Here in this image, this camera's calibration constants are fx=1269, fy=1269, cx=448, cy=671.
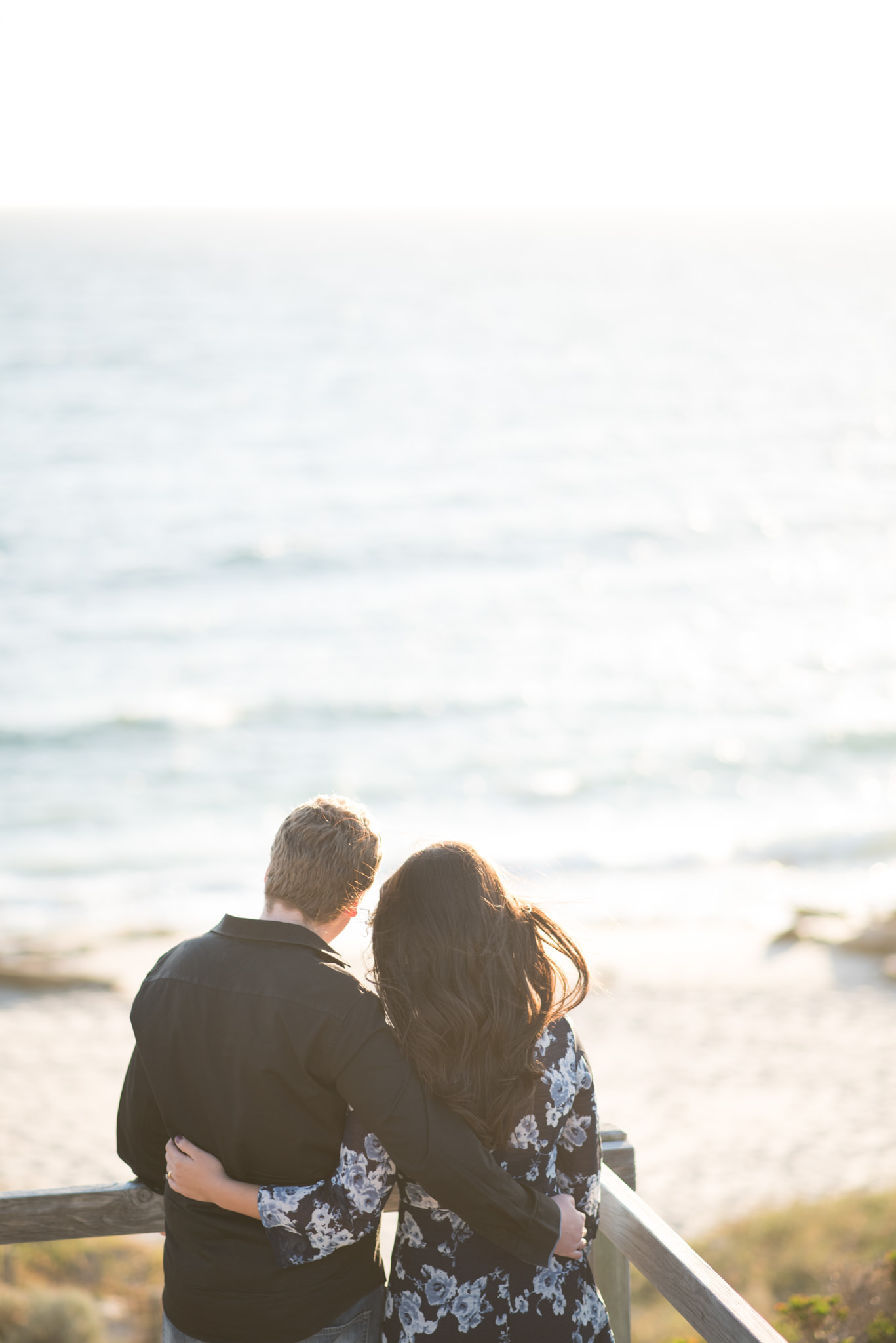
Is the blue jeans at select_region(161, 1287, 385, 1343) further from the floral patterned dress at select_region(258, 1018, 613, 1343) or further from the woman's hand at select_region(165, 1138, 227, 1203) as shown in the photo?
the woman's hand at select_region(165, 1138, 227, 1203)

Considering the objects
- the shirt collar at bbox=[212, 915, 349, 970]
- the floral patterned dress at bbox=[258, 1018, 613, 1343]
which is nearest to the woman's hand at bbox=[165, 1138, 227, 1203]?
the floral patterned dress at bbox=[258, 1018, 613, 1343]

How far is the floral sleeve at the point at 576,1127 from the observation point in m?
2.32

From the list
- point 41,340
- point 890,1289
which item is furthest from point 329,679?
point 41,340

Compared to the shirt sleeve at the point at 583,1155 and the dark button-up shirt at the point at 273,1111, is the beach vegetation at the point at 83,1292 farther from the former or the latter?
the shirt sleeve at the point at 583,1155

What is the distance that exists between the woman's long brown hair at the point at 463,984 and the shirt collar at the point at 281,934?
10 centimetres

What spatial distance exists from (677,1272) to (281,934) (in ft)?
3.41

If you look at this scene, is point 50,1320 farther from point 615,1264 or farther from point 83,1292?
point 615,1264

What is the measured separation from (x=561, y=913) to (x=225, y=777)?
18.0m

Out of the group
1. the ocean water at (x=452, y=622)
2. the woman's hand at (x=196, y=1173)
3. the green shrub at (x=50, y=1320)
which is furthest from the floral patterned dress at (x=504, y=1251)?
the green shrub at (x=50, y=1320)

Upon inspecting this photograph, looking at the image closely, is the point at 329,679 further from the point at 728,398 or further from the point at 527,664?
the point at 728,398

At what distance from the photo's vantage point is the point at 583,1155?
240 centimetres

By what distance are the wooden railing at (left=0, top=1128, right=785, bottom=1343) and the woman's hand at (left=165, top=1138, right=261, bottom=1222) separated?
42cm

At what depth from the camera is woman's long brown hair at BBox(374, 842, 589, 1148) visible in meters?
2.20

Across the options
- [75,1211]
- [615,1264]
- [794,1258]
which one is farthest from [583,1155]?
[794,1258]
